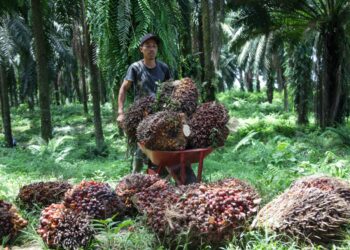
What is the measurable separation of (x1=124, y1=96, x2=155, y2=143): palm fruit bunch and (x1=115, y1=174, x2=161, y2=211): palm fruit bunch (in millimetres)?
614

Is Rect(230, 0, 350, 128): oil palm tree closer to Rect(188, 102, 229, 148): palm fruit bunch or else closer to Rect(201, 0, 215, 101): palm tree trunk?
Rect(201, 0, 215, 101): palm tree trunk

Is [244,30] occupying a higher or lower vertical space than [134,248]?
higher

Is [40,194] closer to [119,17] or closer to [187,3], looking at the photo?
[119,17]

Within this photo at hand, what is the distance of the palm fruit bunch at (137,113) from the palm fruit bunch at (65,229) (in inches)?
54.5

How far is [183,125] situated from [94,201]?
122cm

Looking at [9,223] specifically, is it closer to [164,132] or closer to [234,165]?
[164,132]

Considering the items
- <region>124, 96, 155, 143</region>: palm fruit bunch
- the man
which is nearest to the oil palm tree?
the man

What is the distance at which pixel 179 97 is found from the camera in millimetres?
4930

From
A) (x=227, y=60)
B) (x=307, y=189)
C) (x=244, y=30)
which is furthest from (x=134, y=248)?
(x=227, y=60)

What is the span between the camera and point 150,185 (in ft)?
14.9

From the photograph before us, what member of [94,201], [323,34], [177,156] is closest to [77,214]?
[94,201]

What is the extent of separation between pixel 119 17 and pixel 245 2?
6.74 metres

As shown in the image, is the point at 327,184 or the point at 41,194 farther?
the point at 41,194

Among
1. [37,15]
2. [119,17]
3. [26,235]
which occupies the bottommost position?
[26,235]
